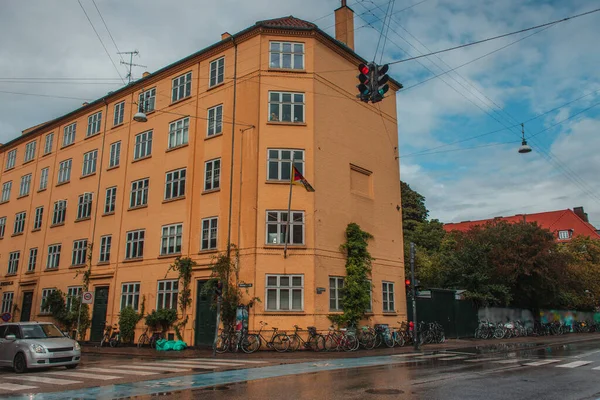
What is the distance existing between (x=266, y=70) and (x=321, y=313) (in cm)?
1142

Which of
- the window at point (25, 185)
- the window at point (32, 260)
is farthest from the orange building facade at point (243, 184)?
the window at point (25, 185)

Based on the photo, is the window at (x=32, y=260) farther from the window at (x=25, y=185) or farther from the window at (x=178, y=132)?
the window at (x=178, y=132)

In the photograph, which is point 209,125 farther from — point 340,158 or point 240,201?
point 340,158

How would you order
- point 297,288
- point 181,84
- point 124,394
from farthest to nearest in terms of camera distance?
1. point 181,84
2. point 297,288
3. point 124,394

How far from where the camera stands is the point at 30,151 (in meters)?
38.3

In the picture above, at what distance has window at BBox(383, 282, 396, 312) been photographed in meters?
24.7

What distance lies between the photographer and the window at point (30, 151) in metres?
38.0

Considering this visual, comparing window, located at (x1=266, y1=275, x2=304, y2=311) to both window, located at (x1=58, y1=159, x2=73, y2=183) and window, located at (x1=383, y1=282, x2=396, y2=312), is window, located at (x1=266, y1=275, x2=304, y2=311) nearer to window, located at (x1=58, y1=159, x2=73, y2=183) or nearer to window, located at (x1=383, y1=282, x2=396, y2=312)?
window, located at (x1=383, y1=282, x2=396, y2=312)

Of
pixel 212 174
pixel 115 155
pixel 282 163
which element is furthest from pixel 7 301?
pixel 282 163

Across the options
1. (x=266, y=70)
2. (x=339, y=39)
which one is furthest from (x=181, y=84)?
(x=339, y=39)

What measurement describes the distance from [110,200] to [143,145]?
13.2ft

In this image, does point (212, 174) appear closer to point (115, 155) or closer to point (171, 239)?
point (171, 239)

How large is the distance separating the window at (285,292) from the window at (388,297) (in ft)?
18.2

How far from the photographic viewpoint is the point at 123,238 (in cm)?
2788
